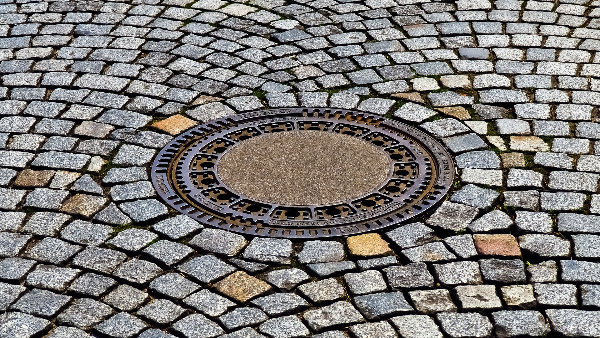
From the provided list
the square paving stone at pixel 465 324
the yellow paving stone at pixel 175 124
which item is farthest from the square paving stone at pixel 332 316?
the yellow paving stone at pixel 175 124

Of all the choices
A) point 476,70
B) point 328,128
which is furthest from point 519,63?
point 328,128

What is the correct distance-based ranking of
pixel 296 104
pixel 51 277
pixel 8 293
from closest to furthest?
→ pixel 8 293, pixel 51 277, pixel 296 104

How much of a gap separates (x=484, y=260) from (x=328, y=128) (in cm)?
168

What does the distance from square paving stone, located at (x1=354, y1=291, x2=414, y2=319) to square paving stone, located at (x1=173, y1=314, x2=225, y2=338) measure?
622mm

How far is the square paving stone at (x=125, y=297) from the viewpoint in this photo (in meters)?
4.14

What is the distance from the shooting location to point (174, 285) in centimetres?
429

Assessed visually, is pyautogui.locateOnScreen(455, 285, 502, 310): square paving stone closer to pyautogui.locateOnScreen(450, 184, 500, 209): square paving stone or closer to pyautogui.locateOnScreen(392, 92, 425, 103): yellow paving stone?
pyautogui.locateOnScreen(450, 184, 500, 209): square paving stone

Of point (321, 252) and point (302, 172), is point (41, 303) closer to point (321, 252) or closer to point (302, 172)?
point (321, 252)

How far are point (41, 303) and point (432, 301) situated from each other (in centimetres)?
172

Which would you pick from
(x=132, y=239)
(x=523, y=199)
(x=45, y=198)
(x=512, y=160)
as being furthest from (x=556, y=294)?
(x=45, y=198)

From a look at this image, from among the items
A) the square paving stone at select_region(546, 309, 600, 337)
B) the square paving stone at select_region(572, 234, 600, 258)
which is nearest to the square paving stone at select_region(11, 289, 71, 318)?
the square paving stone at select_region(546, 309, 600, 337)

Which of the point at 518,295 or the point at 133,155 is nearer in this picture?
the point at 518,295

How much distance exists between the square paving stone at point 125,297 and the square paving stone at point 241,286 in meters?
0.35

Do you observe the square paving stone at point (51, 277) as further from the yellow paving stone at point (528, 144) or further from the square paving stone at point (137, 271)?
the yellow paving stone at point (528, 144)
